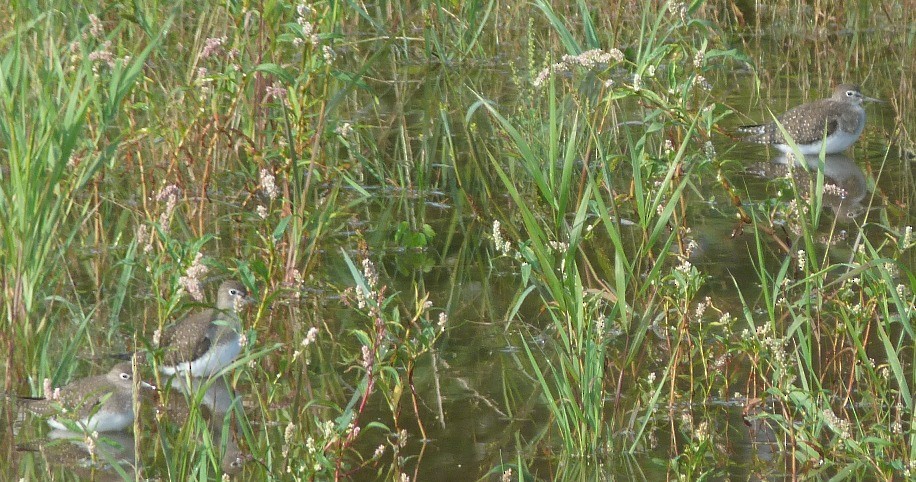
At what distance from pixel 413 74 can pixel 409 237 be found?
14.5ft

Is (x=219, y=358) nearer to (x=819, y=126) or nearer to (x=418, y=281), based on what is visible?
(x=418, y=281)

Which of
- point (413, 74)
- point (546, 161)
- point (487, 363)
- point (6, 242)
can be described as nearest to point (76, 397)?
point (6, 242)

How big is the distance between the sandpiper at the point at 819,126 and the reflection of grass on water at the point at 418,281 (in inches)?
43.8

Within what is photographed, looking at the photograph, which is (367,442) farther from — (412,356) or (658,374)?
(658,374)

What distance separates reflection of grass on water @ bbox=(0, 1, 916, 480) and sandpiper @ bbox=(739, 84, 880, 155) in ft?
3.65

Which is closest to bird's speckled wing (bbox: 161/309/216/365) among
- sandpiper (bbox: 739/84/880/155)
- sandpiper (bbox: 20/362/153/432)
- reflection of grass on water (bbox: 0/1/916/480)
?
reflection of grass on water (bbox: 0/1/916/480)

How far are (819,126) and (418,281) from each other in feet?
12.8

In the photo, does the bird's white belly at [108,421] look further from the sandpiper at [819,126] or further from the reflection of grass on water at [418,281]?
the sandpiper at [819,126]

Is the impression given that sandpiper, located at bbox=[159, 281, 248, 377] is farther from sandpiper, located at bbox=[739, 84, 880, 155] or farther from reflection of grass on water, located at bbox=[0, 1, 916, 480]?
sandpiper, located at bbox=[739, 84, 880, 155]

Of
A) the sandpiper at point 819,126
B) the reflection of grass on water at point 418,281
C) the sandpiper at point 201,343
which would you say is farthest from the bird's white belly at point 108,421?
the sandpiper at point 819,126

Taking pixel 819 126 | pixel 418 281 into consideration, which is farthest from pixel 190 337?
pixel 819 126

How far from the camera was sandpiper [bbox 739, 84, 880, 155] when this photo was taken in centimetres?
919

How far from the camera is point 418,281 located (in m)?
6.64

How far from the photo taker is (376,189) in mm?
8227
